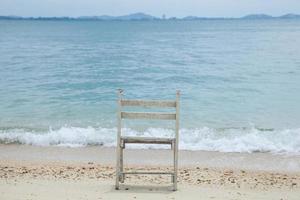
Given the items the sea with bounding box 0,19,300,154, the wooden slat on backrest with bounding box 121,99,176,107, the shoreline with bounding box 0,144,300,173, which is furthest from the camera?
the sea with bounding box 0,19,300,154

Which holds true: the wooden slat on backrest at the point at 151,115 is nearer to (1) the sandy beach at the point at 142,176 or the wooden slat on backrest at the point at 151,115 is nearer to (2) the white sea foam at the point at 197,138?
(1) the sandy beach at the point at 142,176

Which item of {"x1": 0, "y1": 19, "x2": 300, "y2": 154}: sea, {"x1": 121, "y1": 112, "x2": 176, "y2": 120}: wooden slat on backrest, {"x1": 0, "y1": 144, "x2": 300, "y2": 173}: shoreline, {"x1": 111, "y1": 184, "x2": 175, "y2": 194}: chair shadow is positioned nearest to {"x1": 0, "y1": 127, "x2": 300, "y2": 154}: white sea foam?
{"x1": 0, "y1": 19, "x2": 300, "y2": 154}: sea

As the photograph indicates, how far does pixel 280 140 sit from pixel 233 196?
19.4 ft

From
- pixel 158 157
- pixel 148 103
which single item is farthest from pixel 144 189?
pixel 158 157

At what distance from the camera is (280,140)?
44.5ft

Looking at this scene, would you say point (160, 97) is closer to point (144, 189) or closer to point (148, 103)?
point (144, 189)

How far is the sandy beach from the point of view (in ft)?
26.6

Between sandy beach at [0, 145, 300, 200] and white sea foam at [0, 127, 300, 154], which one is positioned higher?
white sea foam at [0, 127, 300, 154]

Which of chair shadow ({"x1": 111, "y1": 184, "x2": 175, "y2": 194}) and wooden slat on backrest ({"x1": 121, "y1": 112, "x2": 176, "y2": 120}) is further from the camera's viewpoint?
chair shadow ({"x1": 111, "y1": 184, "x2": 175, "y2": 194})

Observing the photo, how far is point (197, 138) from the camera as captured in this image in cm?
1377

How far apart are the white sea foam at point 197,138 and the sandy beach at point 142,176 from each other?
1.60ft

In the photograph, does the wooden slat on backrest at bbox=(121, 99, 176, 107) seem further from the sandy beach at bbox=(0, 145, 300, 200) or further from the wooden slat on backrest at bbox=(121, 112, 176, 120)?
the sandy beach at bbox=(0, 145, 300, 200)

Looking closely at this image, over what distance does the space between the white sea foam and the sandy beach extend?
19.2 inches

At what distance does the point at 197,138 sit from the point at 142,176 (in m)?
4.64
